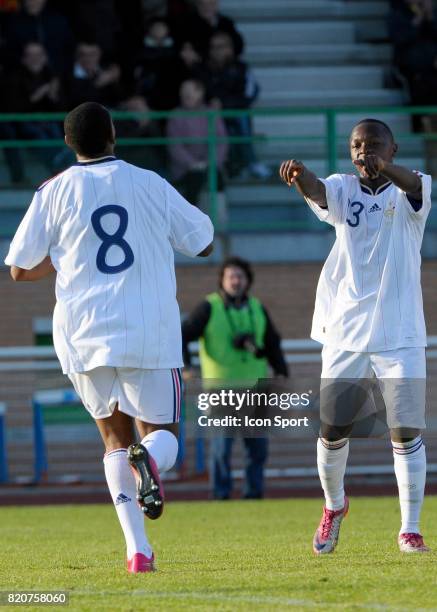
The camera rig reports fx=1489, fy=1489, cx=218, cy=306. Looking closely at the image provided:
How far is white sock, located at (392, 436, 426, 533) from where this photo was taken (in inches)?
302

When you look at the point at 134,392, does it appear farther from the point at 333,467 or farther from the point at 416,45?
the point at 416,45

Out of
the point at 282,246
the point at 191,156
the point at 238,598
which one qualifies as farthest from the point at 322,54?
the point at 238,598

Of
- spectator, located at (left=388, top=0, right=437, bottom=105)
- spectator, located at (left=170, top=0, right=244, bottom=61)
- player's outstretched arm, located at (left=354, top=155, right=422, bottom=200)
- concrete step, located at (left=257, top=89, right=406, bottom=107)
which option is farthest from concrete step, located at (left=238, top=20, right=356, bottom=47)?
player's outstretched arm, located at (left=354, top=155, right=422, bottom=200)

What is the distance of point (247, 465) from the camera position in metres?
14.1

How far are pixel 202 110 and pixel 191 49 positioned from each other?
1325mm

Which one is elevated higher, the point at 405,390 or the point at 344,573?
the point at 405,390

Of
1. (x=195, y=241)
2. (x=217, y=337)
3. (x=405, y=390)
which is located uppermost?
(x=195, y=241)

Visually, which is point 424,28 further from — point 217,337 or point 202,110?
point 217,337

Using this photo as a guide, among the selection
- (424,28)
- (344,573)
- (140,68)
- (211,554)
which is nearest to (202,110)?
(140,68)

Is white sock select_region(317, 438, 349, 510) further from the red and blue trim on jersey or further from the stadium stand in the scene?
the stadium stand

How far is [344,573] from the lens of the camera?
6680 mm

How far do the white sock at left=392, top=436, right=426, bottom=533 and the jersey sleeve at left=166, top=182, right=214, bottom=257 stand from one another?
5.04ft

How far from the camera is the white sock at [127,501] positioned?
6855 mm

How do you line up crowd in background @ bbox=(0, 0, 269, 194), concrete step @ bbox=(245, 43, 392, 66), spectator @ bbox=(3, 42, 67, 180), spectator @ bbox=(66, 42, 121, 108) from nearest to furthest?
crowd in background @ bbox=(0, 0, 269, 194) → spectator @ bbox=(3, 42, 67, 180) → spectator @ bbox=(66, 42, 121, 108) → concrete step @ bbox=(245, 43, 392, 66)
